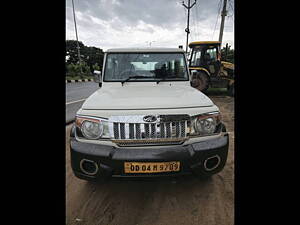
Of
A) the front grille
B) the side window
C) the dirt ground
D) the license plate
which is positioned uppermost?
the side window

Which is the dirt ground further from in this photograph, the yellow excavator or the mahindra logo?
the yellow excavator

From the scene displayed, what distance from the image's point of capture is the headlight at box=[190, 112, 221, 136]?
1.79 metres

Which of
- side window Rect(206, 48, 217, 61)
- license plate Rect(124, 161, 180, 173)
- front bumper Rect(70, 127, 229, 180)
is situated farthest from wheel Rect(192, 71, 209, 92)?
license plate Rect(124, 161, 180, 173)

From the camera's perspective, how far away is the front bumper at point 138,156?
1.62 metres

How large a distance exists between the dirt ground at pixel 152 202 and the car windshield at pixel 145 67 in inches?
61.6

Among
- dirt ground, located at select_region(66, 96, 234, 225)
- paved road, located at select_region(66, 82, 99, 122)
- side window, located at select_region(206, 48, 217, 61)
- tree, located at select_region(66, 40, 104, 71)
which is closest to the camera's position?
dirt ground, located at select_region(66, 96, 234, 225)

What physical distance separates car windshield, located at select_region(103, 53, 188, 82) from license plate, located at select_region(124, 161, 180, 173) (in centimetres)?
156

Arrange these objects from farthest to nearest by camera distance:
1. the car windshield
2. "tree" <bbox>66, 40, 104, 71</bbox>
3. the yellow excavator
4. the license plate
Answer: "tree" <bbox>66, 40, 104, 71</bbox>
the yellow excavator
the car windshield
the license plate
